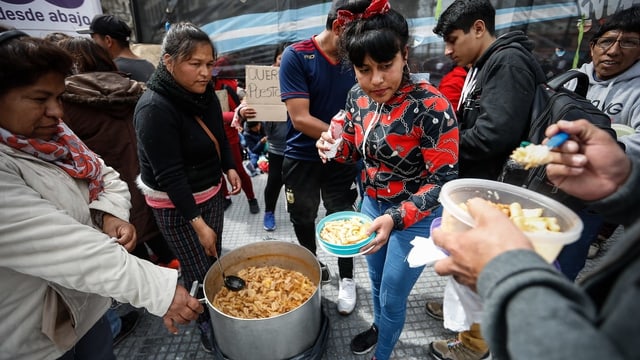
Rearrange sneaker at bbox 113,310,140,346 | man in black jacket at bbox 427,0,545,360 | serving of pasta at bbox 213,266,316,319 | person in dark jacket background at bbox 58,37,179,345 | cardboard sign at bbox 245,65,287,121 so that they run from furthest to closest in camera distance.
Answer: cardboard sign at bbox 245,65,287,121, sneaker at bbox 113,310,140,346, person in dark jacket background at bbox 58,37,179,345, serving of pasta at bbox 213,266,316,319, man in black jacket at bbox 427,0,545,360

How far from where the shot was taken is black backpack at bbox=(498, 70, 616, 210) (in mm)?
1524

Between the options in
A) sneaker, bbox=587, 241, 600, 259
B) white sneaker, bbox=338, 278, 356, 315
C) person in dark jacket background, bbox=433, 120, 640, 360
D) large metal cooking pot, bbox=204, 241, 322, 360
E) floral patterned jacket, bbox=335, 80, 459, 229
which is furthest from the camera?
sneaker, bbox=587, 241, 600, 259

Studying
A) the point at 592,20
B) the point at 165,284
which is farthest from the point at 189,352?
the point at 592,20

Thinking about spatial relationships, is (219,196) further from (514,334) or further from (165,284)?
(514,334)

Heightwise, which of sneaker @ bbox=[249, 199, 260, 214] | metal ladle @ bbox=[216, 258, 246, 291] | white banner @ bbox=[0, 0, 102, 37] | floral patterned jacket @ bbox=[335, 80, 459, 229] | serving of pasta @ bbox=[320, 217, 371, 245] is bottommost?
sneaker @ bbox=[249, 199, 260, 214]

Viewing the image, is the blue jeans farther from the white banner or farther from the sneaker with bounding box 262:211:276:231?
the white banner

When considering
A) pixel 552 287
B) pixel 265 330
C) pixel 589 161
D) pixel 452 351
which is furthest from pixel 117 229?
pixel 452 351

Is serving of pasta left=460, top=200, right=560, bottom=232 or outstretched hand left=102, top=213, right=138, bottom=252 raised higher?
serving of pasta left=460, top=200, right=560, bottom=232

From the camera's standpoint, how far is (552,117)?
5.32 ft

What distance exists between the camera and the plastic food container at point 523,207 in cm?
82

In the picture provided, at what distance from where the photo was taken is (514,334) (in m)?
0.57

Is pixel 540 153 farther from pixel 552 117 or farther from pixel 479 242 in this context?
pixel 552 117

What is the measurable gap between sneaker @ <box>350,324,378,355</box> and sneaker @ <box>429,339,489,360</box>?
1.40ft

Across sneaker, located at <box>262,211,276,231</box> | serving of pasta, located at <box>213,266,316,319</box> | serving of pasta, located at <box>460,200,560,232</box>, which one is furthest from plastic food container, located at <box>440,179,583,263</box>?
sneaker, located at <box>262,211,276,231</box>
